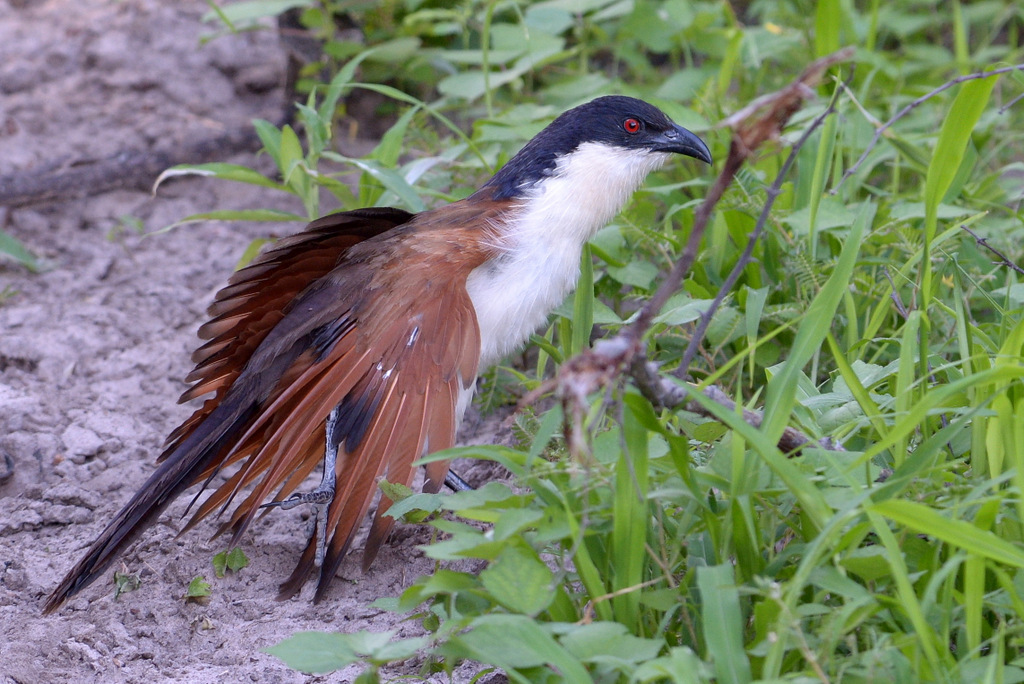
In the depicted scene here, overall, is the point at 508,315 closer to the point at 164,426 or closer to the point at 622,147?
the point at 622,147

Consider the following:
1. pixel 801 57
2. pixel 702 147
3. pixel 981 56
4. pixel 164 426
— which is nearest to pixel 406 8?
pixel 801 57

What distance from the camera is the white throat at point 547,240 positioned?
267cm

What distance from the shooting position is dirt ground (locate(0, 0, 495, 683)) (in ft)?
7.46

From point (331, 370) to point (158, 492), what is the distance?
21.1 inches

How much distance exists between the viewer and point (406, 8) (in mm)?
4672

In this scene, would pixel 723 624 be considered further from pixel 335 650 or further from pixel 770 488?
pixel 335 650

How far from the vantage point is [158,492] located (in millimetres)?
2357

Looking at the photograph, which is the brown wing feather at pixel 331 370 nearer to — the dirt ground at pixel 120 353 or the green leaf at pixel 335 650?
the dirt ground at pixel 120 353

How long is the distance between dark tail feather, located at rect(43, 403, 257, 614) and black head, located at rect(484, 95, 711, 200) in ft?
3.64

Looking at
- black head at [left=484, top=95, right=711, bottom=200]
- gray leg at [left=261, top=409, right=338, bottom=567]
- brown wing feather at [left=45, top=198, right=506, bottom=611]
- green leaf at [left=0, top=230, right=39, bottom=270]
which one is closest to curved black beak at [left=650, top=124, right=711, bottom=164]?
black head at [left=484, top=95, right=711, bottom=200]

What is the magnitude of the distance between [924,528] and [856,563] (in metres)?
0.15

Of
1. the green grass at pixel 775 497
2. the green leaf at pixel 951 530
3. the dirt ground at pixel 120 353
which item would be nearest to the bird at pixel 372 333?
the dirt ground at pixel 120 353

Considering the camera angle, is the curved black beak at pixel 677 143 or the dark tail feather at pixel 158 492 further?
the curved black beak at pixel 677 143

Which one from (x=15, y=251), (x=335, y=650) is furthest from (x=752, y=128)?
(x=15, y=251)
